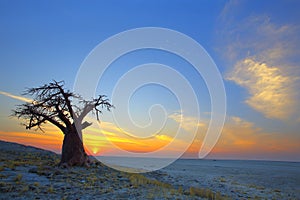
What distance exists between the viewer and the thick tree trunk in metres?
23.3

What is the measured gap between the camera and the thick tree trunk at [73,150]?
2330 cm

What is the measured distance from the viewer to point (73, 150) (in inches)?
933

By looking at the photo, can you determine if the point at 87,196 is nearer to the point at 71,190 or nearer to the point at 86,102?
the point at 71,190

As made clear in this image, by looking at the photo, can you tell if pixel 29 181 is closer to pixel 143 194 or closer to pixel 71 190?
pixel 71 190

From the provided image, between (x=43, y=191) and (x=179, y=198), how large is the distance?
7.10m

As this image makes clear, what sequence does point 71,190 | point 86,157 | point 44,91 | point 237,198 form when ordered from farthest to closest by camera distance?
point 86,157
point 44,91
point 237,198
point 71,190

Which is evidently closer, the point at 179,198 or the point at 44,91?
the point at 179,198

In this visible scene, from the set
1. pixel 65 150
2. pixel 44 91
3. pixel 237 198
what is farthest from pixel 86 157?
pixel 237 198

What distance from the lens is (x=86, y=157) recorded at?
2448 centimetres

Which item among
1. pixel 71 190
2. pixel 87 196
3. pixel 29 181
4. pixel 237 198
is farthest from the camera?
pixel 237 198

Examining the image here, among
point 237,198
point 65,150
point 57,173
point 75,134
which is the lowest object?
point 237,198

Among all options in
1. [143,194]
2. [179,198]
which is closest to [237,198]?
[179,198]

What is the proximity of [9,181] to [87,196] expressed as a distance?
201 inches

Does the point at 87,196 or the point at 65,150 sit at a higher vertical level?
the point at 65,150
